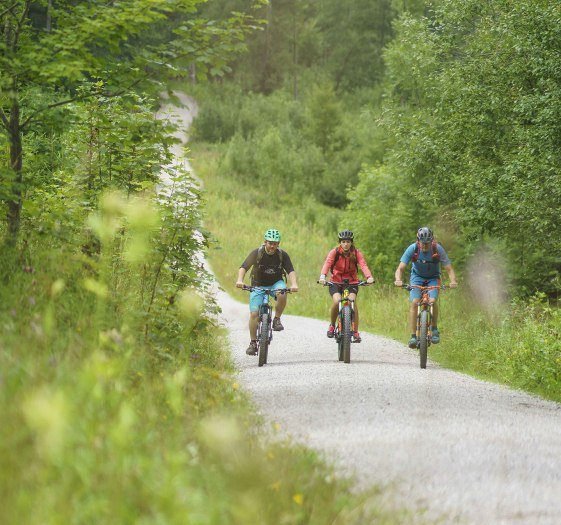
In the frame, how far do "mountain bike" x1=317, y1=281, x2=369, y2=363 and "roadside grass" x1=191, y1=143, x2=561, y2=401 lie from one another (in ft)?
7.12

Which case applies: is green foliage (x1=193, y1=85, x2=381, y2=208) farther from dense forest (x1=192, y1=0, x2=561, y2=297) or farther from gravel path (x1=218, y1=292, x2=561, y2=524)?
gravel path (x1=218, y1=292, x2=561, y2=524)

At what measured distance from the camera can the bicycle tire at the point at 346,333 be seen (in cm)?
1265

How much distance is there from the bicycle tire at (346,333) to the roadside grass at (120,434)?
460 centimetres

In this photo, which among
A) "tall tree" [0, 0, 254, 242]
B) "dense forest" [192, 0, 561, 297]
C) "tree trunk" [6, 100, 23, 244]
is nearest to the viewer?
"tall tree" [0, 0, 254, 242]

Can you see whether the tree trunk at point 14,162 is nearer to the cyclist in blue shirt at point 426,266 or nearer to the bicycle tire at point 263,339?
the bicycle tire at point 263,339

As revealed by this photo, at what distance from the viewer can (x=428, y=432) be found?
23.7 ft

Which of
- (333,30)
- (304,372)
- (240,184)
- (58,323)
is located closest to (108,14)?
(58,323)

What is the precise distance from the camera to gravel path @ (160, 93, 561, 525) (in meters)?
5.29

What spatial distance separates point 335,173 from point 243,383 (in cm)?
4103

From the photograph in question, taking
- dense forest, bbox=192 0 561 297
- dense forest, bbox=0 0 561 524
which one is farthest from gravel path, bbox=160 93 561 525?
dense forest, bbox=192 0 561 297

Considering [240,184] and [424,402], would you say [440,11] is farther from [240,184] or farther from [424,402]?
[240,184]

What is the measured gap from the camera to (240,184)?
47844mm

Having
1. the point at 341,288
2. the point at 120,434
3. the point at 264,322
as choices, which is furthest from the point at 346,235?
A: the point at 120,434

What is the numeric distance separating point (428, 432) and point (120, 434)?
199 inches
